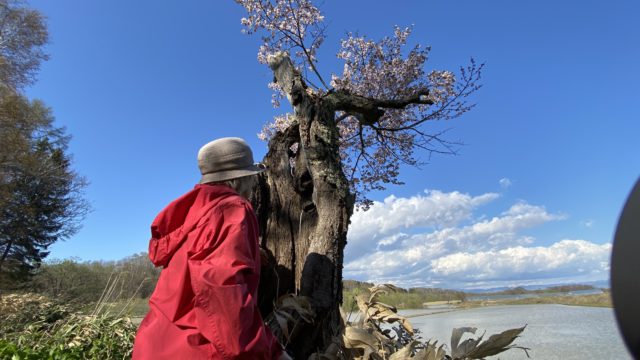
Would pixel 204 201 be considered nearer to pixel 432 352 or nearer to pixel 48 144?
pixel 432 352

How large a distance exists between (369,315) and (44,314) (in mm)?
5399

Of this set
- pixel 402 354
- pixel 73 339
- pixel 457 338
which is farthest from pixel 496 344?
pixel 73 339

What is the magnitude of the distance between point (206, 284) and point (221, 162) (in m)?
0.62

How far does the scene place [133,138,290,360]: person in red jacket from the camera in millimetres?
1394

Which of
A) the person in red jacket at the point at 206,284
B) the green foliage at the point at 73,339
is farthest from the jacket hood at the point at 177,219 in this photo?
the green foliage at the point at 73,339

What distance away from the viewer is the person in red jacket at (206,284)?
54.9 inches

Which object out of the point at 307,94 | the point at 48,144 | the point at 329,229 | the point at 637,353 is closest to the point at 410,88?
the point at 307,94

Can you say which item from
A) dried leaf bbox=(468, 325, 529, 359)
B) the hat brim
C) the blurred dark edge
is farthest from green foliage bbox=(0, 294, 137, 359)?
the blurred dark edge

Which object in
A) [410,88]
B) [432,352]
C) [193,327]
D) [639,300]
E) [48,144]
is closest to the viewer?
[639,300]

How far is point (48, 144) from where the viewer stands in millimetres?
20266

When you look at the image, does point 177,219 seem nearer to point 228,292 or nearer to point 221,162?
point 221,162

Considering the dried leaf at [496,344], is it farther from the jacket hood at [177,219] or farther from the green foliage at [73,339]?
the green foliage at [73,339]

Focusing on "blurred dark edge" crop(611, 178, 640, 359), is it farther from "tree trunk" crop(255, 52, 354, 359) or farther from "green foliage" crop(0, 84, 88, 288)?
"green foliage" crop(0, 84, 88, 288)

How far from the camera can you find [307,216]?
3393 millimetres
